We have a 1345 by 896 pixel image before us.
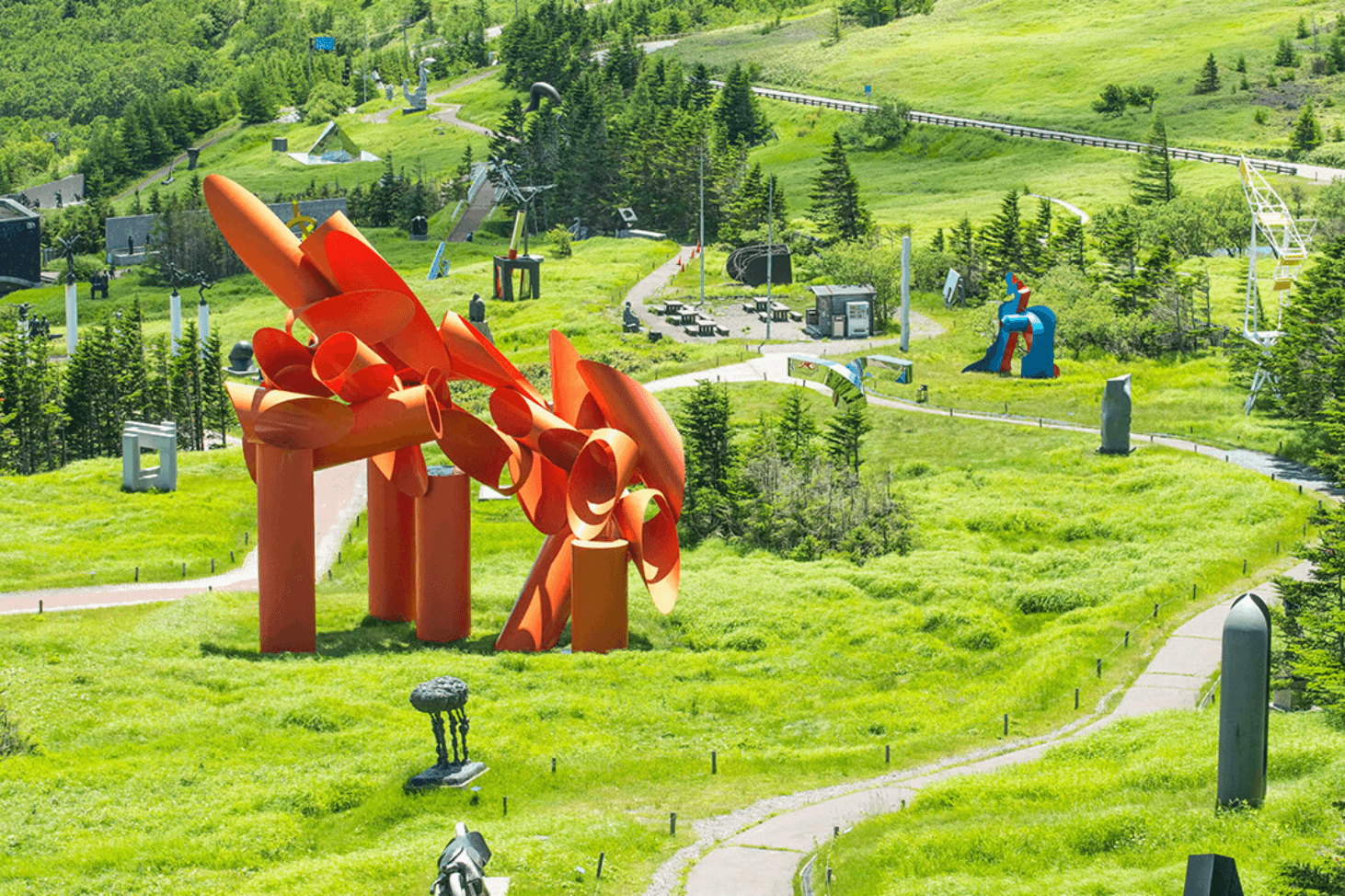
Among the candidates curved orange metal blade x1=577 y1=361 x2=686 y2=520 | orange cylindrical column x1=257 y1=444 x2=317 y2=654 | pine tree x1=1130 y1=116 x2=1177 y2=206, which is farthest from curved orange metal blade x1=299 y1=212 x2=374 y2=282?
pine tree x1=1130 y1=116 x2=1177 y2=206

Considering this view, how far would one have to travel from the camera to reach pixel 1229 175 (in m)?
120

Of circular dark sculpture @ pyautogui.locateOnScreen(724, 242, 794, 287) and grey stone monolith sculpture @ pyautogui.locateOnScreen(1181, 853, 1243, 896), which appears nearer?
grey stone monolith sculpture @ pyautogui.locateOnScreen(1181, 853, 1243, 896)

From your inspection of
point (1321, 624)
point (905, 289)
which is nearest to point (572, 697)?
point (1321, 624)

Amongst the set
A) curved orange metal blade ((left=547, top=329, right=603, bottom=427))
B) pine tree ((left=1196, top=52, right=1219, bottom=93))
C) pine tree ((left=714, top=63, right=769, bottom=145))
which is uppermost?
pine tree ((left=1196, top=52, right=1219, bottom=93))

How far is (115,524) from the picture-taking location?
54938mm

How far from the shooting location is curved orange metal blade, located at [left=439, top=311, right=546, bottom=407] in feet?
132

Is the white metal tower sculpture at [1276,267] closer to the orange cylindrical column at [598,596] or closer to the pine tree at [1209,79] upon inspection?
the orange cylindrical column at [598,596]

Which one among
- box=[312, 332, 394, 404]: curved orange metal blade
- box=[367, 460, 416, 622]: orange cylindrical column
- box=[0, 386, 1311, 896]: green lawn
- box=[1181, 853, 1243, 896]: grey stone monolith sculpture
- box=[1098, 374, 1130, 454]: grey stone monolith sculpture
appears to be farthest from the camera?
box=[1098, 374, 1130, 454]: grey stone monolith sculpture

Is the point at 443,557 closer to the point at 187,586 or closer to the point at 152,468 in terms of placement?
the point at 187,586

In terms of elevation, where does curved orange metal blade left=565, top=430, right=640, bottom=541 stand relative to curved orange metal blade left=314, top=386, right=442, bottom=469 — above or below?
below

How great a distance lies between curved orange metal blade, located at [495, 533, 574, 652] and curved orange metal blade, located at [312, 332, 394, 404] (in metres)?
6.21

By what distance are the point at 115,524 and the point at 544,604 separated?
21425 millimetres

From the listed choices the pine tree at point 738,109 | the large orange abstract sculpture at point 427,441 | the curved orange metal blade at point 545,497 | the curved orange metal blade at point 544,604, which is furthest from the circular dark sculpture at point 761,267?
the curved orange metal blade at point 544,604

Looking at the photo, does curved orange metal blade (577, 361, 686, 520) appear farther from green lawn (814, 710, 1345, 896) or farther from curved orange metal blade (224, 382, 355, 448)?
green lawn (814, 710, 1345, 896)
